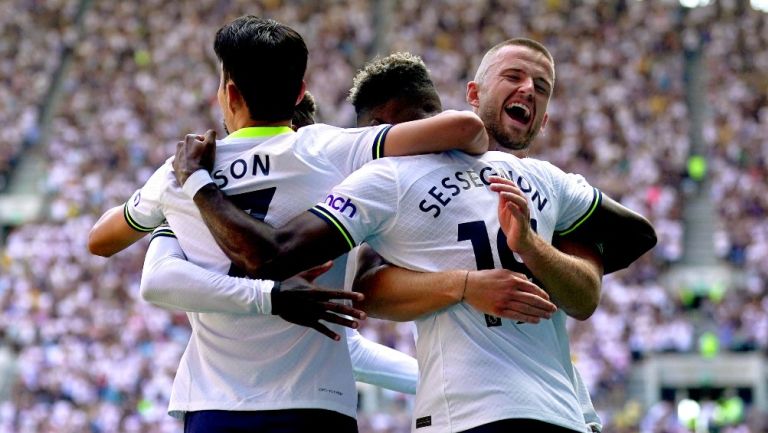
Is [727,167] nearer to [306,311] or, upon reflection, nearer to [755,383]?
[755,383]

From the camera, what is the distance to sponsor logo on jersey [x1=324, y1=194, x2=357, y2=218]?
3.76 metres

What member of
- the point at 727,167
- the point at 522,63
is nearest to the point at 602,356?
the point at 727,167

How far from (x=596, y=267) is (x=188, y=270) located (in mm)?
1348

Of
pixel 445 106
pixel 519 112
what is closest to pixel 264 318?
pixel 519 112

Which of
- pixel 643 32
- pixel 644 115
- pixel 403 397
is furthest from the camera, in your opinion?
pixel 643 32

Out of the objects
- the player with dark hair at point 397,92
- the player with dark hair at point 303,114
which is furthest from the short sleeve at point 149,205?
the player with dark hair at point 397,92

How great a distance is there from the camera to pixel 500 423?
3.69 metres

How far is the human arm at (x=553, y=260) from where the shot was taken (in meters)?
3.72

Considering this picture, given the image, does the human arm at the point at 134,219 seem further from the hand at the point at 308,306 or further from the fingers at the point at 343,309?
the fingers at the point at 343,309

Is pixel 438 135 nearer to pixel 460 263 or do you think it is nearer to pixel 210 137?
pixel 460 263

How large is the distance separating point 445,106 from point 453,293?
21.1 meters

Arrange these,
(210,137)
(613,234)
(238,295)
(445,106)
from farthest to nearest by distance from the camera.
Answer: (445,106) < (613,234) < (210,137) < (238,295)

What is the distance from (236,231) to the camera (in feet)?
12.3

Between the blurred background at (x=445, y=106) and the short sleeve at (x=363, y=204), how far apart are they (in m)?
14.6
